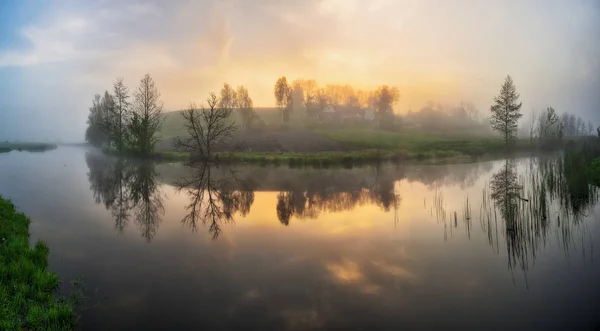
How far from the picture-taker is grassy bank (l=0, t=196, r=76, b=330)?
27.1 feet

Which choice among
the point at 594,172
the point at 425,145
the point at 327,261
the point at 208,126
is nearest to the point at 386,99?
the point at 425,145

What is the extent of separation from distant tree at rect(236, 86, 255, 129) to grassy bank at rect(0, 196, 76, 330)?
3882 inches

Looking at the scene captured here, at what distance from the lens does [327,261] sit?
12984 mm

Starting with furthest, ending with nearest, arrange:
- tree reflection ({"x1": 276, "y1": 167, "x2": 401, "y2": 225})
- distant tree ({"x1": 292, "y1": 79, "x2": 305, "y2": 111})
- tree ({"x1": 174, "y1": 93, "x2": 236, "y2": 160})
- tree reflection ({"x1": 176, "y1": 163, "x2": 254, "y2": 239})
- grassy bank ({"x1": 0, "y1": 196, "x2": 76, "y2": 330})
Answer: distant tree ({"x1": 292, "y1": 79, "x2": 305, "y2": 111}) → tree ({"x1": 174, "y1": 93, "x2": 236, "y2": 160}) → tree reflection ({"x1": 276, "y1": 167, "x2": 401, "y2": 225}) → tree reflection ({"x1": 176, "y1": 163, "x2": 254, "y2": 239}) → grassy bank ({"x1": 0, "y1": 196, "x2": 76, "y2": 330})

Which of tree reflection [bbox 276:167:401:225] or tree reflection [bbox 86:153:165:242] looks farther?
tree reflection [bbox 276:167:401:225]

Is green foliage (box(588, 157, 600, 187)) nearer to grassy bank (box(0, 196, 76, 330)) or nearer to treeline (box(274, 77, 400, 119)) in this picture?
grassy bank (box(0, 196, 76, 330))

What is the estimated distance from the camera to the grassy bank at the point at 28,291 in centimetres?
827

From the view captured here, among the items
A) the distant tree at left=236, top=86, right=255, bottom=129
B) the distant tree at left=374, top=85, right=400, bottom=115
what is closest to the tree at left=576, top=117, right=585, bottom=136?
the distant tree at left=374, top=85, right=400, bottom=115

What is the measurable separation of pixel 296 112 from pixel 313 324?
154421mm

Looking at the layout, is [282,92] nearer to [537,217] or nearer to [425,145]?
[425,145]

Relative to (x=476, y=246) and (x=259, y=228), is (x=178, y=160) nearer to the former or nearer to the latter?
(x=259, y=228)

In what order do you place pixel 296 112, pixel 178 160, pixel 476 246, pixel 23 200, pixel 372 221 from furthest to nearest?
pixel 296 112 → pixel 178 160 → pixel 23 200 → pixel 372 221 → pixel 476 246

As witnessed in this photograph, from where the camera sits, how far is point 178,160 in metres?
66.1

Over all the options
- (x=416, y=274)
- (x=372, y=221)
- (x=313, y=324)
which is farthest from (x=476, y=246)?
(x=313, y=324)
